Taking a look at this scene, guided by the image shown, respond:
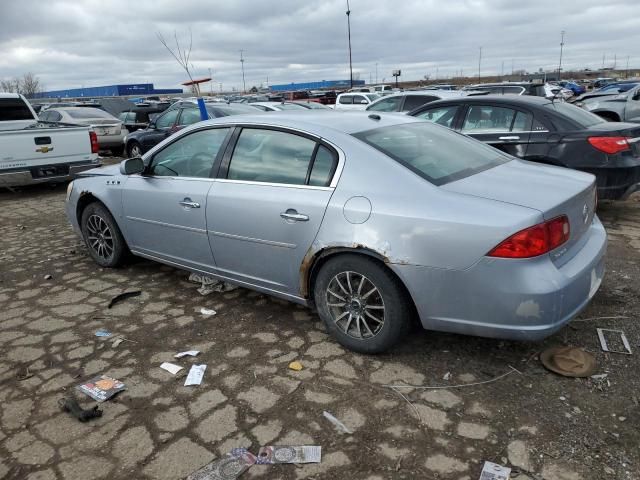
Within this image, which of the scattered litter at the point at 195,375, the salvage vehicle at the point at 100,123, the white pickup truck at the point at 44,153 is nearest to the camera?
the scattered litter at the point at 195,375

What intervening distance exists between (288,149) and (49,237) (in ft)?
14.4

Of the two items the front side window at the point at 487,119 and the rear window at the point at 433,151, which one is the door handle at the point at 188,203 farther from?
the front side window at the point at 487,119

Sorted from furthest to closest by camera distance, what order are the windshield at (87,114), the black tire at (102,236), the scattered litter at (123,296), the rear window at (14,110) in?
the windshield at (87,114), the rear window at (14,110), the black tire at (102,236), the scattered litter at (123,296)

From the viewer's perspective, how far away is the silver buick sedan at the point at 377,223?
9.09 feet

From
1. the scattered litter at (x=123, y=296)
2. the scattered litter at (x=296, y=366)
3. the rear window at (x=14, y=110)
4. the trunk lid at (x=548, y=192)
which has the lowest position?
the scattered litter at (x=296, y=366)

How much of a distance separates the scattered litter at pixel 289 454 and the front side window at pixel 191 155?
226 centimetres

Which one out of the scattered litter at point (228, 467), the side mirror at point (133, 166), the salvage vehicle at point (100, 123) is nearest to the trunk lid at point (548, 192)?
the scattered litter at point (228, 467)

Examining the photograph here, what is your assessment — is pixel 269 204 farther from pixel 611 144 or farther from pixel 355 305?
pixel 611 144

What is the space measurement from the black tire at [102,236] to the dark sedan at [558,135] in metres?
4.59

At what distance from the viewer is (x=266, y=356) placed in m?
3.44

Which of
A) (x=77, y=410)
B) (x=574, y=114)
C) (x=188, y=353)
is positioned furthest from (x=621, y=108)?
(x=77, y=410)

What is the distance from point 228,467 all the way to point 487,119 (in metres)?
5.73

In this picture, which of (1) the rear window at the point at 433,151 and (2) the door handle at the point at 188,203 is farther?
(2) the door handle at the point at 188,203

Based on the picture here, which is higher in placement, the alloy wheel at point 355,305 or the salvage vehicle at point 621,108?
the salvage vehicle at point 621,108
